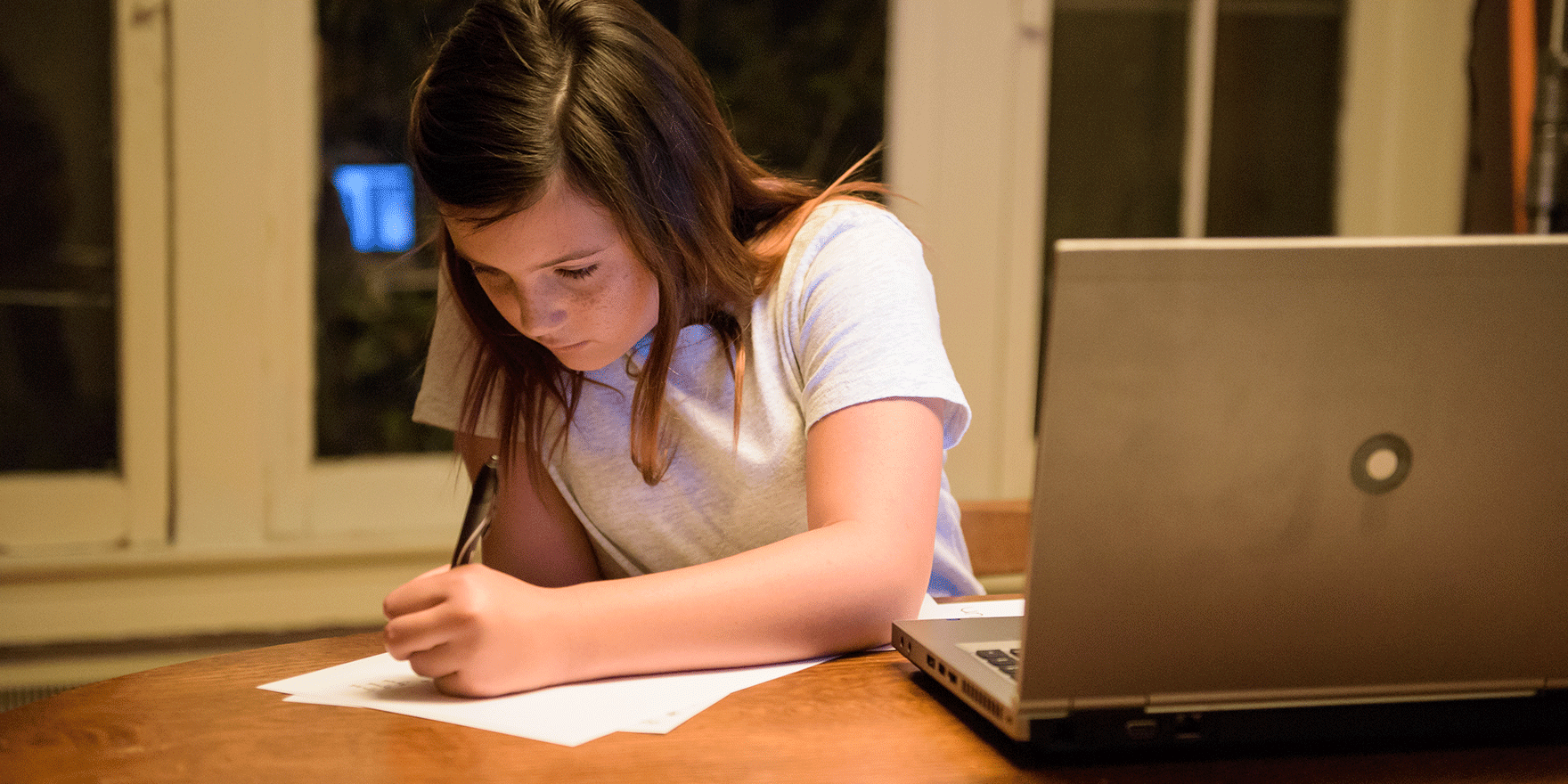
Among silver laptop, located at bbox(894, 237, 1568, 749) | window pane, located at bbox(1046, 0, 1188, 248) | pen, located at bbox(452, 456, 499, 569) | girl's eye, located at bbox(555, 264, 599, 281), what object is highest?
window pane, located at bbox(1046, 0, 1188, 248)

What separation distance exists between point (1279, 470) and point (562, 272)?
542mm

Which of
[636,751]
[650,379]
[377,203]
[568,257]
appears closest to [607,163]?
[568,257]

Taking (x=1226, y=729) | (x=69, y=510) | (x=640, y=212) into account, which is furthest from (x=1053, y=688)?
(x=69, y=510)

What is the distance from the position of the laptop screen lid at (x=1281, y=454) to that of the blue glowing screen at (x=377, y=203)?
70.3 inches

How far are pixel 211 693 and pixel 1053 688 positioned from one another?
0.51 m

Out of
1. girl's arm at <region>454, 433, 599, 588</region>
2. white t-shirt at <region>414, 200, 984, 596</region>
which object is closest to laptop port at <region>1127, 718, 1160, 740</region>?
white t-shirt at <region>414, 200, 984, 596</region>

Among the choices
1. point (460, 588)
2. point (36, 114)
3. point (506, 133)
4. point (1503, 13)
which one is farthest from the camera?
point (1503, 13)

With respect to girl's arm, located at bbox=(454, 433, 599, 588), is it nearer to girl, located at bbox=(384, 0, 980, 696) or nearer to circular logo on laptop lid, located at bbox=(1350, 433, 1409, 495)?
girl, located at bbox=(384, 0, 980, 696)

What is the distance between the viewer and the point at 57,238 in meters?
1.96

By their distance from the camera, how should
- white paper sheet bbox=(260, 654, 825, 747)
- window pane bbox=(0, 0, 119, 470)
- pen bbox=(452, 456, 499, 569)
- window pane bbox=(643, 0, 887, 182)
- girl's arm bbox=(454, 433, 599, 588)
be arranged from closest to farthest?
1. white paper sheet bbox=(260, 654, 825, 747)
2. pen bbox=(452, 456, 499, 569)
3. girl's arm bbox=(454, 433, 599, 588)
4. window pane bbox=(0, 0, 119, 470)
5. window pane bbox=(643, 0, 887, 182)

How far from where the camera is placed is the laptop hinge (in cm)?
56

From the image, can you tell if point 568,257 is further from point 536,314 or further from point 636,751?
point 636,751

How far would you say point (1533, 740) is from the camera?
624mm

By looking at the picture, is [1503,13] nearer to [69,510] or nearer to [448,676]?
[448,676]
